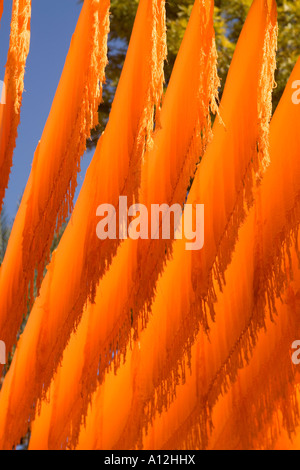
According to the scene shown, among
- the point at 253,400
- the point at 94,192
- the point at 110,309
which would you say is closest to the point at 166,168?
the point at 94,192

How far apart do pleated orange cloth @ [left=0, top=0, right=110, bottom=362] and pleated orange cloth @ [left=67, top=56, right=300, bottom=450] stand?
11.1 inches

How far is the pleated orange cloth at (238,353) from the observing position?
104 cm

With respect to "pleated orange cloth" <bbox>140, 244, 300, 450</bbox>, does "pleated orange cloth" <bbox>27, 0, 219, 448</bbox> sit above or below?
above

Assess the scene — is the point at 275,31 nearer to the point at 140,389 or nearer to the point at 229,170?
the point at 229,170

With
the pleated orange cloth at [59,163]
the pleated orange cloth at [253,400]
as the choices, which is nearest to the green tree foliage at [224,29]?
the pleated orange cloth at [59,163]

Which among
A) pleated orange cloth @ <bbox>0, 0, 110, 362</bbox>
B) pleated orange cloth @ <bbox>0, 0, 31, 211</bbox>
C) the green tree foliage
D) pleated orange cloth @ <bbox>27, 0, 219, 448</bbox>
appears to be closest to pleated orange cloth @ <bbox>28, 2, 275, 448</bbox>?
pleated orange cloth @ <bbox>27, 0, 219, 448</bbox>

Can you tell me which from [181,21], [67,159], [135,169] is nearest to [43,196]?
[67,159]

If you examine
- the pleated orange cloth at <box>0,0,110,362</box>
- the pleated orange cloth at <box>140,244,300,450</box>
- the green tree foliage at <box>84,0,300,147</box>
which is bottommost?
the pleated orange cloth at <box>140,244,300,450</box>

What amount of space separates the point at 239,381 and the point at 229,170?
0.45 metres

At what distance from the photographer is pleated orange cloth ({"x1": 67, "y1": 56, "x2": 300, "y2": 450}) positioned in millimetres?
1043

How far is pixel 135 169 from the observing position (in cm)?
108

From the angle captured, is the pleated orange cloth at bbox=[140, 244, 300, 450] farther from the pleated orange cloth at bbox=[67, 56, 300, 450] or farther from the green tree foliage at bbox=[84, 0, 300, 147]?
the green tree foliage at bbox=[84, 0, 300, 147]

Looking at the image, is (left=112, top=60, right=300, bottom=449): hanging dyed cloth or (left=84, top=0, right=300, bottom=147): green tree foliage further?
(left=84, top=0, right=300, bottom=147): green tree foliage

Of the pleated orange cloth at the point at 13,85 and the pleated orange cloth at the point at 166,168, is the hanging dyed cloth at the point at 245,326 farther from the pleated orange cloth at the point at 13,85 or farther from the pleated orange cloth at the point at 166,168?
the pleated orange cloth at the point at 13,85
